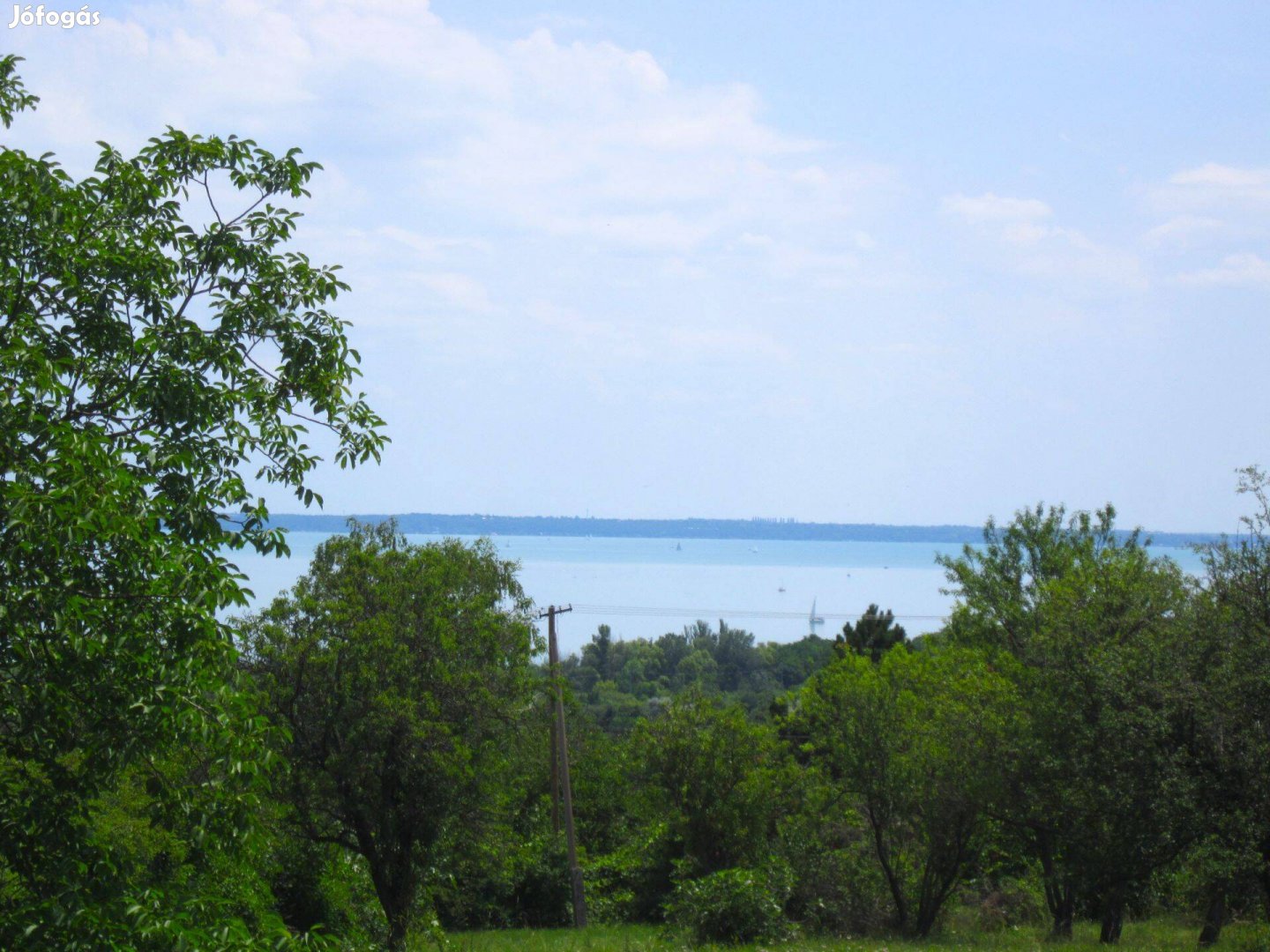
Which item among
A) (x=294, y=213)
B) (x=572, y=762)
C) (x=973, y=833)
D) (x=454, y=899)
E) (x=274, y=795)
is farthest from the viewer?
(x=572, y=762)

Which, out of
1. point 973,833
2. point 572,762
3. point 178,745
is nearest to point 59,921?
point 178,745

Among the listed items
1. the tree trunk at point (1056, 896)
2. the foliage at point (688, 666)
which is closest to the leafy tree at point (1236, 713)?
the tree trunk at point (1056, 896)

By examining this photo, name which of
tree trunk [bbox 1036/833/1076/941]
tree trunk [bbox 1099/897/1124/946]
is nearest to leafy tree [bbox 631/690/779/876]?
tree trunk [bbox 1036/833/1076/941]

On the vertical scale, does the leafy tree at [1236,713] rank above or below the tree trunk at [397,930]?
above

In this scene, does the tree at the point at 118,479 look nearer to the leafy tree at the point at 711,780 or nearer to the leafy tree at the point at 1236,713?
the leafy tree at the point at 1236,713

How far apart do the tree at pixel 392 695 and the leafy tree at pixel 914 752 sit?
970cm

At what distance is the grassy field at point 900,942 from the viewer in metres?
18.0

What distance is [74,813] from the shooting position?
5445mm

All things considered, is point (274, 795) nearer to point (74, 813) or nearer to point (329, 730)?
point (329, 730)

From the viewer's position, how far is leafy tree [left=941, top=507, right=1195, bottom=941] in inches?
607

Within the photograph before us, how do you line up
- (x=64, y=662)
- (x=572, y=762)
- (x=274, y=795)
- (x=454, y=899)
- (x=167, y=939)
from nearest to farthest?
(x=167, y=939) < (x=64, y=662) < (x=274, y=795) < (x=454, y=899) < (x=572, y=762)

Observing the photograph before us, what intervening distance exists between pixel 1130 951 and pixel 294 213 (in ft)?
57.3

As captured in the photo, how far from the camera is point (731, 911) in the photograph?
1969 cm

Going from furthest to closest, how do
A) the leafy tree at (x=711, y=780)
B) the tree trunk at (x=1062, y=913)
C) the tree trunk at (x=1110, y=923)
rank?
the leafy tree at (x=711, y=780) < the tree trunk at (x=1062, y=913) < the tree trunk at (x=1110, y=923)
